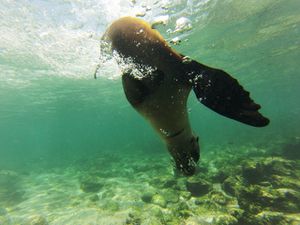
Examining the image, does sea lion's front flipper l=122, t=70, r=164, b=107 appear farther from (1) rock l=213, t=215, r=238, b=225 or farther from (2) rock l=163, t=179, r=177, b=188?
(2) rock l=163, t=179, r=177, b=188

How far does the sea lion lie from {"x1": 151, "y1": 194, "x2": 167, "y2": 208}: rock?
821cm

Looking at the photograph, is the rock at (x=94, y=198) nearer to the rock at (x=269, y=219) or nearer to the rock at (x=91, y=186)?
the rock at (x=91, y=186)

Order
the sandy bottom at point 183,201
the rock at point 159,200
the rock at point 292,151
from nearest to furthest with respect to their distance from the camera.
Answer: the sandy bottom at point 183,201 < the rock at point 159,200 < the rock at point 292,151

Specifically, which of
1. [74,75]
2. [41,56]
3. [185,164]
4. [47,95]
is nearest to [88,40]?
[41,56]

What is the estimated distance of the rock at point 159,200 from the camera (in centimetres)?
898

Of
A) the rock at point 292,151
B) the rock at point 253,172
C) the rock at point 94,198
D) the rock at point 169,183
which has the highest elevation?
the rock at point 292,151

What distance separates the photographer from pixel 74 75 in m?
25.8

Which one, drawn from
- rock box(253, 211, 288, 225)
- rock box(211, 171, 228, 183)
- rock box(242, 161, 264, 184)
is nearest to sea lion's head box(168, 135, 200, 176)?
rock box(253, 211, 288, 225)

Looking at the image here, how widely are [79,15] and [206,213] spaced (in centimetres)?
1220

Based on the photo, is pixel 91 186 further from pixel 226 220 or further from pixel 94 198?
pixel 226 220

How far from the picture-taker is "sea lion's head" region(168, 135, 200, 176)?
1398 millimetres

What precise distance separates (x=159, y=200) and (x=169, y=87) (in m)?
8.86

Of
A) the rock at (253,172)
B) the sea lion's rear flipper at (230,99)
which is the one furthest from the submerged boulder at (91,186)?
the sea lion's rear flipper at (230,99)

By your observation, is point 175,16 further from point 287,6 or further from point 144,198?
point 144,198
